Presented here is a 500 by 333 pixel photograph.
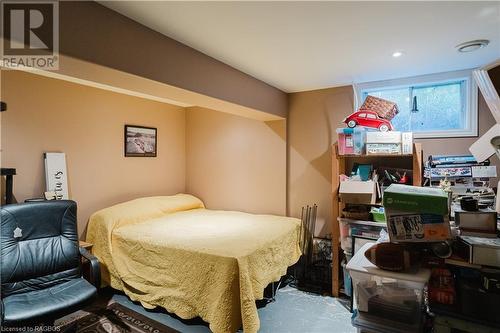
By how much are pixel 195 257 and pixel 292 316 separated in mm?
1112

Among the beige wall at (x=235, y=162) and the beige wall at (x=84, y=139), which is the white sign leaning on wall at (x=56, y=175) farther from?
the beige wall at (x=235, y=162)

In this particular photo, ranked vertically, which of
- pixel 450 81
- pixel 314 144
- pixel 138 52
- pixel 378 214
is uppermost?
pixel 450 81

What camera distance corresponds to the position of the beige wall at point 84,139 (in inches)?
109

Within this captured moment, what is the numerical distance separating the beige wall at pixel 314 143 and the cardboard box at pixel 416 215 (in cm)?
224

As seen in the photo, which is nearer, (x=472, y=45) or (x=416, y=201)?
(x=416, y=201)

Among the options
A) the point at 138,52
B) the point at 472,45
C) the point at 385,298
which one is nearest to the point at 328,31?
the point at 472,45

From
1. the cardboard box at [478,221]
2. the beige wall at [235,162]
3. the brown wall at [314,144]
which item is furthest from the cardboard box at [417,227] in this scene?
the beige wall at [235,162]

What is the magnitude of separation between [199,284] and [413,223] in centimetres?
176

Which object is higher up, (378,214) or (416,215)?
(416,215)

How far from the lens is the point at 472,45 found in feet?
7.01

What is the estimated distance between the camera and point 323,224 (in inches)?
138

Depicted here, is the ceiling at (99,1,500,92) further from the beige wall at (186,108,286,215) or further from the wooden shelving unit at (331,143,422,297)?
the beige wall at (186,108,286,215)

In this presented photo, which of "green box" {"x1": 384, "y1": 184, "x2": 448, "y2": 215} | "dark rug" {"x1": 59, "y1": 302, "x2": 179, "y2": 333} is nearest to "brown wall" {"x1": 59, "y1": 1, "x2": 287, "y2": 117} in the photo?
"green box" {"x1": 384, "y1": 184, "x2": 448, "y2": 215}

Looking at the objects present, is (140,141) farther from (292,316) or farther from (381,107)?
(381,107)
